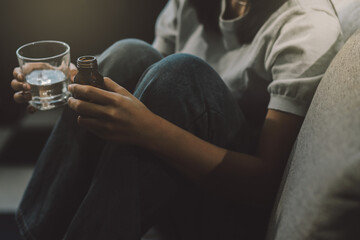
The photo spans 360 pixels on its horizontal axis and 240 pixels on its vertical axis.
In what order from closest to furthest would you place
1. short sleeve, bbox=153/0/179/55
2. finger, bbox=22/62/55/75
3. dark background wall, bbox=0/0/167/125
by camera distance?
finger, bbox=22/62/55/75 < short sleeve, bbox=153/0/179/55 < dark background wall, bbox=0/0/167/125

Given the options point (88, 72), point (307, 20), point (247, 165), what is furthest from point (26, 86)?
point (307, 20)

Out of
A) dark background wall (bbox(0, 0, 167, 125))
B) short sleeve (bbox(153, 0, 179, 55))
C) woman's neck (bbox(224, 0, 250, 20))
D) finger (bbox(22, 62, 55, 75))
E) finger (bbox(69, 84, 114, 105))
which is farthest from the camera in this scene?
dark background wall (bbox(0, 0, 167, 125))

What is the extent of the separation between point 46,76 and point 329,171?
0.59 m

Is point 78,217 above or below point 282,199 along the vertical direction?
below

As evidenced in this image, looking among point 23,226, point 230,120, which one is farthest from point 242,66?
point 23,226

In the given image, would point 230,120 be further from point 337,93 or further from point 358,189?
point 358,189

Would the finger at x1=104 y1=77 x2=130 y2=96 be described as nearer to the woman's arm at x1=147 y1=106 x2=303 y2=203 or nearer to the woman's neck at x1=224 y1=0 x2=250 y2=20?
the woman's arm at x1=147 y1=106 x2=303 y2=203

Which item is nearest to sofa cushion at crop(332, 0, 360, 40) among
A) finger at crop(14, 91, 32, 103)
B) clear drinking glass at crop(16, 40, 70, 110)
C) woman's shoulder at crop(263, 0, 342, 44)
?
woman's shoulder at crop(263, 0, 342, 44)

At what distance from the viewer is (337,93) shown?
50cm

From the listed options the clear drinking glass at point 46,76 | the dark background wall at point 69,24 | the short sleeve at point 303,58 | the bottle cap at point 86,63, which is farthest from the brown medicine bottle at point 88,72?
the dark background wall at point 69,24

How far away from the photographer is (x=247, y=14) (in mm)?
860

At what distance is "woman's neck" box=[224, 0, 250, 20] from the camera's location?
0.90 m

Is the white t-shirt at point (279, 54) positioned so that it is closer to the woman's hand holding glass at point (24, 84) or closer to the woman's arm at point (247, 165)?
the woman's arm at point (247, 165)

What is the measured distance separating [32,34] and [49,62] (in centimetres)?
96
